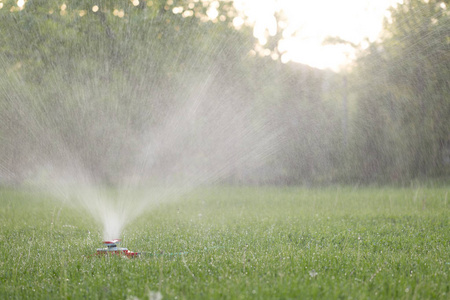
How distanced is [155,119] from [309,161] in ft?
22.2

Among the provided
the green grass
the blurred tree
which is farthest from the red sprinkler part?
the blurred tree

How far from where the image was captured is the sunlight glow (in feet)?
49.1

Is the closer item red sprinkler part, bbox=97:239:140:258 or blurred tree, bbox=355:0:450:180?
red sprinkler part, bbox=97:239:140:258

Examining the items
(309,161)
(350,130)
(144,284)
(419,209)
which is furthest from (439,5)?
(144,284)

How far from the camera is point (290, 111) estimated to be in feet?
57.9

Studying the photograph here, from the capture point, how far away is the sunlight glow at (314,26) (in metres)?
15.0

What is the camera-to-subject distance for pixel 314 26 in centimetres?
1647

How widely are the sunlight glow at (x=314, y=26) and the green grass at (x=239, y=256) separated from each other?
8270 millimetres

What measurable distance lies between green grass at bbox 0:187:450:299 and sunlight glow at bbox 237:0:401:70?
8.27 metres

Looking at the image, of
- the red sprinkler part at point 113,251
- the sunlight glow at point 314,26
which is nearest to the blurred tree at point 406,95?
the sunlight glow at point 314,26

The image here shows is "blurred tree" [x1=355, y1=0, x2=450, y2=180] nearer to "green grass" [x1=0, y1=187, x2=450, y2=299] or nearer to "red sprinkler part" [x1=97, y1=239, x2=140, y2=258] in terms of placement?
"green grass" [x1=0, y1=187, x2=450, y2=299]

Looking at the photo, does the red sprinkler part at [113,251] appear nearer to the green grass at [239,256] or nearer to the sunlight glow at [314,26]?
the green grass at [239,256]

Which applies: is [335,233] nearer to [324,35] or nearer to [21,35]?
[21,35]

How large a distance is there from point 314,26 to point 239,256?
13.5 m
